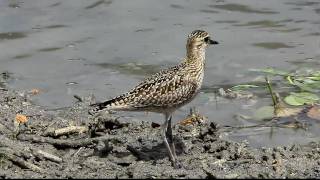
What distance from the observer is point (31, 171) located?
22.8 ft

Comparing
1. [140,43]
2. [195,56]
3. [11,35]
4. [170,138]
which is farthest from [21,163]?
[11,35]

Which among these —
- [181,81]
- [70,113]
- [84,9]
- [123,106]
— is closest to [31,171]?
[123,106]

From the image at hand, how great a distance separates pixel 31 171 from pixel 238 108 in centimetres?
368

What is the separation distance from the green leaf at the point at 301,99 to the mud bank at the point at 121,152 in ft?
3.25

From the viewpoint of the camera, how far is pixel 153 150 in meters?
8.20

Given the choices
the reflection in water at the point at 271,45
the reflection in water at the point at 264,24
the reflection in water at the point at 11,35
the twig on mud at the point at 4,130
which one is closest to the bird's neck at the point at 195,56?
the twig on mud at the point at 4,130

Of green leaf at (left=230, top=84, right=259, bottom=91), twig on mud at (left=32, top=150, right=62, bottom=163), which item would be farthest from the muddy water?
twig on mud at (left=32, top=150, right=62, bottom=163)

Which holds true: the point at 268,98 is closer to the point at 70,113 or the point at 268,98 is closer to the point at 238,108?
the point at 238,108

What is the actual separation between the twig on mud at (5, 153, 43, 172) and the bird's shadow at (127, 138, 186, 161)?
4.08ft

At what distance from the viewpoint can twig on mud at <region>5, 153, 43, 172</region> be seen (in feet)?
22.9

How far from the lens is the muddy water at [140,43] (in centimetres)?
1076

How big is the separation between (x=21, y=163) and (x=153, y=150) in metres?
1.70

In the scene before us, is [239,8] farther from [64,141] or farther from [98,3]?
[64,141]

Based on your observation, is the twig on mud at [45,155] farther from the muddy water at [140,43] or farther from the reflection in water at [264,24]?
the reflection in water at [264,24]
